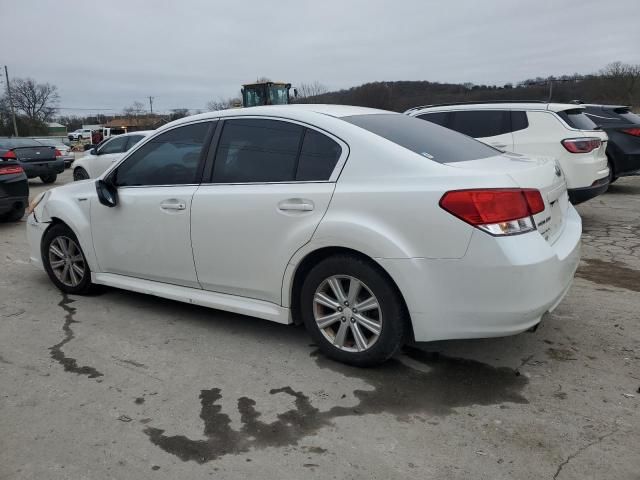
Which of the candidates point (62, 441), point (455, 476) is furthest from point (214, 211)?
point (455, 476)

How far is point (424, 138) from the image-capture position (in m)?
3.66

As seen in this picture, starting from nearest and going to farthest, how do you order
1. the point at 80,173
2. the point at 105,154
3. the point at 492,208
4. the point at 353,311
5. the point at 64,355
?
the point at 492,208 < the point at 353,311 < the point at 64,355 < the point at 105,154 < the point at 80,173

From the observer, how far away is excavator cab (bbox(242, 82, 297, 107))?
27672mm

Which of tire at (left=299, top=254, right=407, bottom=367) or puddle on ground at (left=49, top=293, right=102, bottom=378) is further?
puddle on ground at (left=49, top=293, right=102, bottom=378)

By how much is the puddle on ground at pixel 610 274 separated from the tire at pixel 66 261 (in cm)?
476

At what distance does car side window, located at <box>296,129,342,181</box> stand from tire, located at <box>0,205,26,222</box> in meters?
7.00

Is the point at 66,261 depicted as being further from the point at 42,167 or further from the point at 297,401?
the point at 42,167

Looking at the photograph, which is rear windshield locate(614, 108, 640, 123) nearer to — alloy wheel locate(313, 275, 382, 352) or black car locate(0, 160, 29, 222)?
alloy wheel locate(313, 275, 382, 352)

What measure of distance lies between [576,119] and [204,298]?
623 cm

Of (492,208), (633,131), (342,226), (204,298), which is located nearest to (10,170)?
(204,298)

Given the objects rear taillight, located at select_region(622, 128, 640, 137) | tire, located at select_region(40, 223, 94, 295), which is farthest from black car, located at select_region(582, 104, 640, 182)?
tire, located at select_region(40, 223, 94, 295)

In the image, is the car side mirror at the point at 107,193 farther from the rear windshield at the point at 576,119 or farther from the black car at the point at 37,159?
the black car at the point at 37,159

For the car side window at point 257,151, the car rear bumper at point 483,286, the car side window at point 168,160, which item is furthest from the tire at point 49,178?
the car rear bumper at point 483,286

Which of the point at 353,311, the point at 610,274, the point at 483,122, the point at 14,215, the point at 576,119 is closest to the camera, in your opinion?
the point at 353,311
